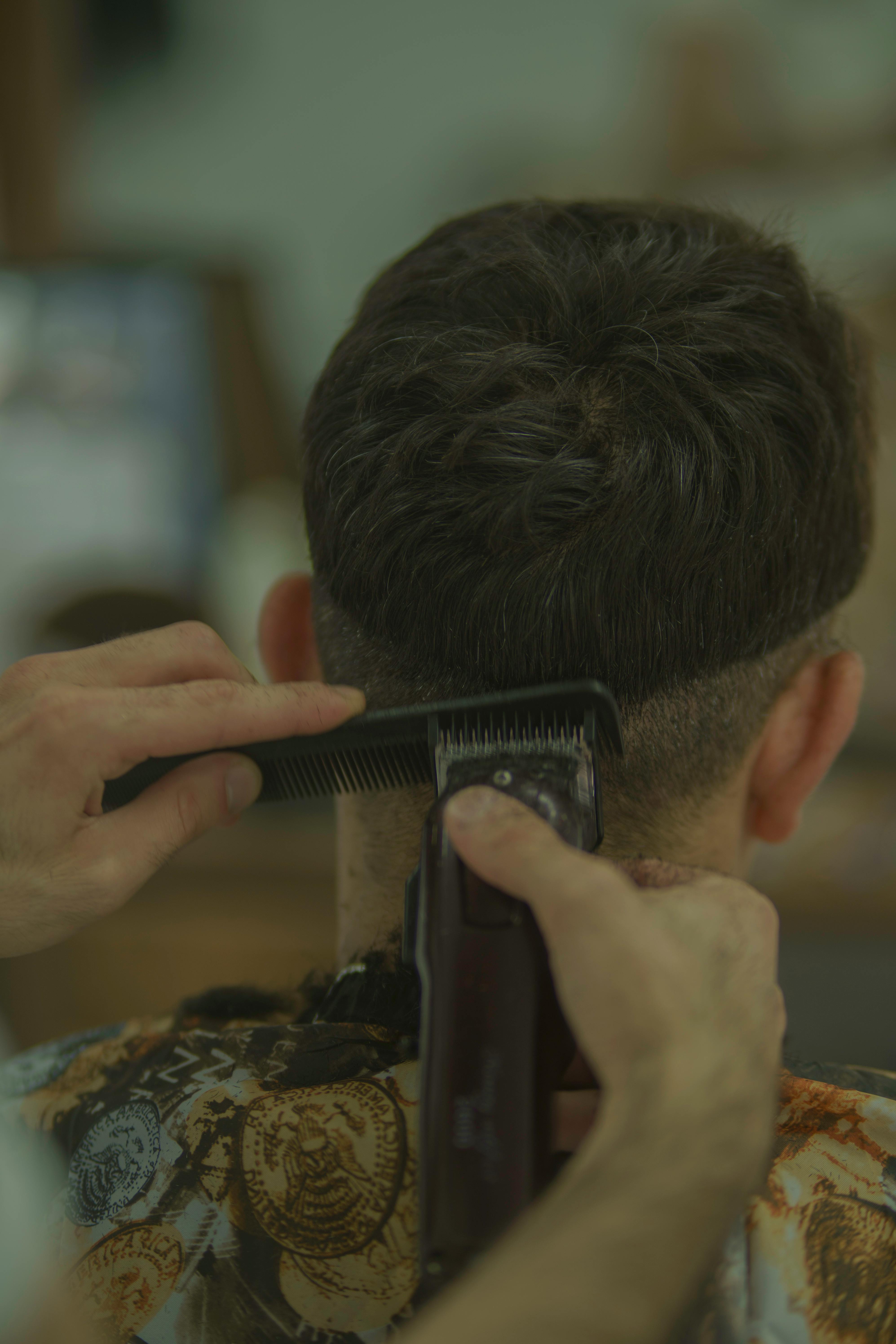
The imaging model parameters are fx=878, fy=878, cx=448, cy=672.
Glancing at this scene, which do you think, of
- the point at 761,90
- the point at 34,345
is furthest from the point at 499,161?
the point at 34,345

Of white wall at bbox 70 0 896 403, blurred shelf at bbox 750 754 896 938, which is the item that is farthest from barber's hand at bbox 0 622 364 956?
white wall at bbox 70 0 896 403

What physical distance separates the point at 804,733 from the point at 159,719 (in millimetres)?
554

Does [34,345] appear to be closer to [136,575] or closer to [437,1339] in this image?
[136,575]

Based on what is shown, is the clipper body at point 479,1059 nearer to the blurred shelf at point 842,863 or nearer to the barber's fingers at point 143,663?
the barber's fingers at point 143,663

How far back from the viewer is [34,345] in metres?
1.91

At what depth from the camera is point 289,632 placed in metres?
0.90

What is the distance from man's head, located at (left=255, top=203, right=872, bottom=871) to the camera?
0.65m

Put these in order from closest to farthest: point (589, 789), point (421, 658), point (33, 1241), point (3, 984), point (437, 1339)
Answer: point (437, 1339) < point (589, 789) < point (421, 658) < point (33, 1241) < point (3, 984)

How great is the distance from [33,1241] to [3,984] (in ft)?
3.29

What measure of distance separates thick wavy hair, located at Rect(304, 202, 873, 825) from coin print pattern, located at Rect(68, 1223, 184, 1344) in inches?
17.0

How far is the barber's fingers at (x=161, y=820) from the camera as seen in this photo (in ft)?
2.28

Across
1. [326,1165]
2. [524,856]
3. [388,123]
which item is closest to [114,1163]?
[326,1165]

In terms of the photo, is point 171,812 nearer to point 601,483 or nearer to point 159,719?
point 159,719

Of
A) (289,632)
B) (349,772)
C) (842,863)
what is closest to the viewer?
(349,772)
